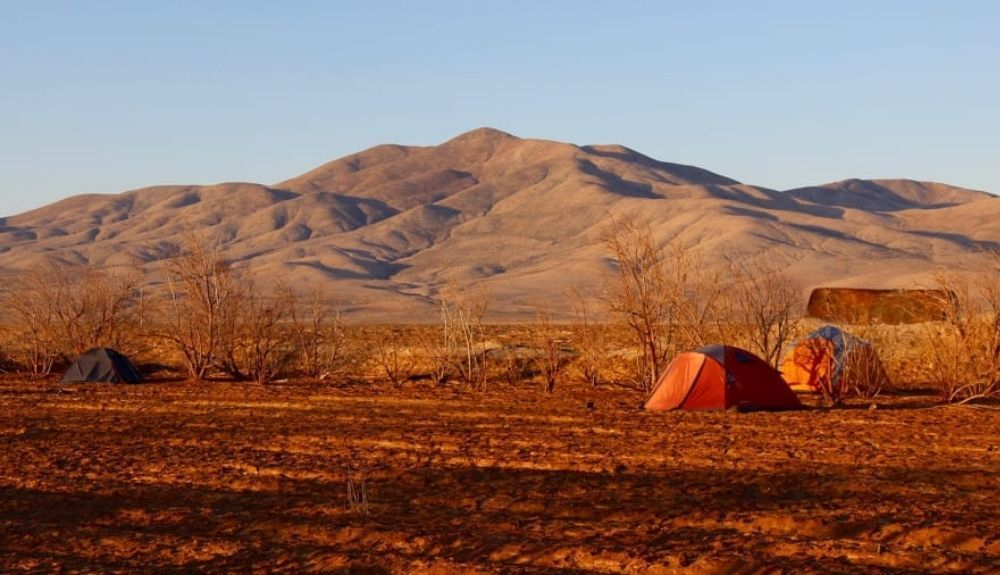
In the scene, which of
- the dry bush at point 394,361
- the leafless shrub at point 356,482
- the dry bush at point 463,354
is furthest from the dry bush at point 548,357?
the leafless shrub at point 356,482

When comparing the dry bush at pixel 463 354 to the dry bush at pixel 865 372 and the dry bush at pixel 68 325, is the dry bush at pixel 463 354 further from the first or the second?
the dry bush at pixel 68 325

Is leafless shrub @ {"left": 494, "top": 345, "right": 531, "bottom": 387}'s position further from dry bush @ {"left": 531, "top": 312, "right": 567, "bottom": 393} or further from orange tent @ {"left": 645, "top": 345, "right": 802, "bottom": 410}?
orange tent @ {"left": 645, "top": 345, "right": 802, "bottom": 410}

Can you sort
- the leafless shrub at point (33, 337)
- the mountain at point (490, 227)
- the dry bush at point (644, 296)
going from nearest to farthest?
the dry bush at point (644, 296) < the leafless shrub at point (33, 337) < the mountain at point (490, 227)

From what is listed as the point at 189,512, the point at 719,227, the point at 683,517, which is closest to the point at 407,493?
the point at 189,512

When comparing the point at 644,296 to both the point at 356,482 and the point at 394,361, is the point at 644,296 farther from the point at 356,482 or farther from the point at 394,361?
the point at 356,482

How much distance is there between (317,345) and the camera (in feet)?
96.9

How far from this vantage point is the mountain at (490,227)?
335 feet

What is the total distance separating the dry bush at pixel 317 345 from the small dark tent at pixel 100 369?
3.72 metres

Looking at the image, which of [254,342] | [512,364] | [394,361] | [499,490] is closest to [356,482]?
[499,490]

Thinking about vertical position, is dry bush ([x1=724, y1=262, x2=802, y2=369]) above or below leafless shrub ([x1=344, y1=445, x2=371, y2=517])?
above

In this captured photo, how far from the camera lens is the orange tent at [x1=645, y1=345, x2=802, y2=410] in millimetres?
20094

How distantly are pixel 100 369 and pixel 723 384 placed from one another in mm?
14282

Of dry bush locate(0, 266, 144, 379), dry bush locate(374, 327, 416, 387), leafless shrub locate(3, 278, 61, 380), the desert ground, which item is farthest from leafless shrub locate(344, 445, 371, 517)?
dry bush locate(0, 266, 144, 379)

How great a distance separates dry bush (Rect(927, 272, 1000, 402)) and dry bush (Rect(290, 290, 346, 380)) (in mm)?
12272
